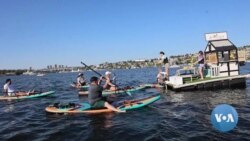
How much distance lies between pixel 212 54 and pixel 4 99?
19.9 m

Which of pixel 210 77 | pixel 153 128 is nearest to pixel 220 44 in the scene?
pixel 210 77

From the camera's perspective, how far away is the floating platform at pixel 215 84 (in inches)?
1033

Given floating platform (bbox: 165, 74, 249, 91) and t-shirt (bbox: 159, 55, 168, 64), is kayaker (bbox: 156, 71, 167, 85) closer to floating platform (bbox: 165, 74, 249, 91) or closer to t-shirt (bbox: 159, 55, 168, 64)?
t-shirt (bbox: 159, 55, 168, 64)

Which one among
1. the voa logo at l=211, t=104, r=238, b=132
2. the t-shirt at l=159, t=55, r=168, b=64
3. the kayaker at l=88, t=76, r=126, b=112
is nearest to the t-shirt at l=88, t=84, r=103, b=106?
the kayaker at l=88, t=76, r=126, b=112

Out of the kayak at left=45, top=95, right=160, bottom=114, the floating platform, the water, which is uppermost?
the floating platform

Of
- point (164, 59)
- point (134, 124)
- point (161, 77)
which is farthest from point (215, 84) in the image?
point (134, 124)

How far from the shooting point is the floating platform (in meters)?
26.2

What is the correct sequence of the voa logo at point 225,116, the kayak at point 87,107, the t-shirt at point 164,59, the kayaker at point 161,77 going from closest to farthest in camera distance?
the voa logo at point 225,116
the kayak at point 87,107
the t-shirt at point 164,59
the kayaker at point 161,77

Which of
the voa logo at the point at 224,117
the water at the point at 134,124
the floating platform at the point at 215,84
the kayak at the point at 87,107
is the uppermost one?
the voa logo at the point at 224,117

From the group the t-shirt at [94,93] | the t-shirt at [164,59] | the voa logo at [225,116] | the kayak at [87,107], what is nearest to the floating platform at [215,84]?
the t-shirt at [164,59]

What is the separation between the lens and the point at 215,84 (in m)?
26.5

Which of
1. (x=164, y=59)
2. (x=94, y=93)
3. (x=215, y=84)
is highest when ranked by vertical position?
(x=164, y=59)

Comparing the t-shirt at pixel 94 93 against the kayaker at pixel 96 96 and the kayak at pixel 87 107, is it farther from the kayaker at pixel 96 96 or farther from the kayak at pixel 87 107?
the kayak at pixel 87 107

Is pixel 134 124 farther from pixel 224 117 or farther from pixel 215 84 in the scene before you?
pixel 215 84
